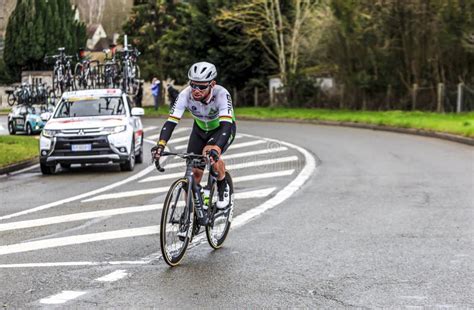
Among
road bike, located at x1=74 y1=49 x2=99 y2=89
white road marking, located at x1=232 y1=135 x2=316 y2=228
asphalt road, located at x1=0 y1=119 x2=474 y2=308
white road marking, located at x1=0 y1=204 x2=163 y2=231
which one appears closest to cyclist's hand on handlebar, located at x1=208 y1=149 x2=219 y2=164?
asphalt road, located at x1=0 y1=119 x2=474 y2=308

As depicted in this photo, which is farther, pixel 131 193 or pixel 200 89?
pixel 131 193

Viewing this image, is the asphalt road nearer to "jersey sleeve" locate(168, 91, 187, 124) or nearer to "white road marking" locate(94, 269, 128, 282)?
"white road marking" locate(94, 269, 128, 282)

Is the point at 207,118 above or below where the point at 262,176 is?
above

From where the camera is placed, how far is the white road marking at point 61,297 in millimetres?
6086

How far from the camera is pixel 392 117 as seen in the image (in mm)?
31328

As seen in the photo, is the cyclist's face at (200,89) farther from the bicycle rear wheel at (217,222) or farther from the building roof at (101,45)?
the building roof at (101,45)

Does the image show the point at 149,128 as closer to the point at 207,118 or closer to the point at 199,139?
the point at 199,139

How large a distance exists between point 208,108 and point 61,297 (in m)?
2.52

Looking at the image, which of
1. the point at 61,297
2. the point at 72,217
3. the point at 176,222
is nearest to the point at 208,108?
the point at 176,222

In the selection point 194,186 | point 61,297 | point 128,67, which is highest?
point 128,67

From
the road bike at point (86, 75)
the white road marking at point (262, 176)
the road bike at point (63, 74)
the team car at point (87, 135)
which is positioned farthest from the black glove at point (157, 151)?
the road bike at point (63, 74)

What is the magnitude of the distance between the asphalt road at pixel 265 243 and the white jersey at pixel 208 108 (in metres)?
1.30

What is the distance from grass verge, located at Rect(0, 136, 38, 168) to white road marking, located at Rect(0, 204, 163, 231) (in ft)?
22.9

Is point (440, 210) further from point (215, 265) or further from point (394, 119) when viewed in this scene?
point (394, 119)
